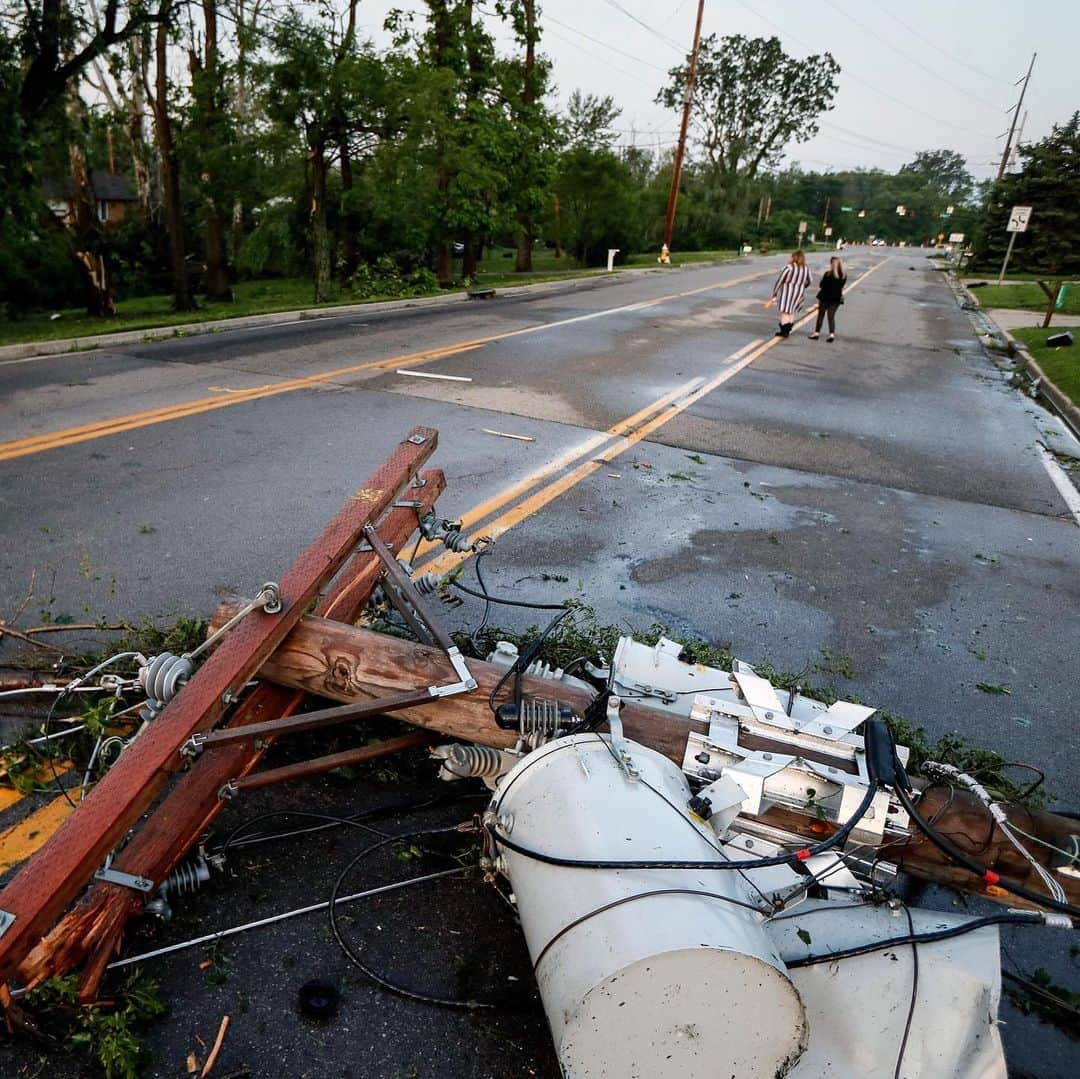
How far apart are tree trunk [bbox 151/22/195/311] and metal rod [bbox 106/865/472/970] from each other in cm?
1911

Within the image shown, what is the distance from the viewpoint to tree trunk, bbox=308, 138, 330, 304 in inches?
722

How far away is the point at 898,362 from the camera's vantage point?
1454 cm

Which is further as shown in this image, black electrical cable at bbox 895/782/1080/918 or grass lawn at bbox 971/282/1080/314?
grass lawn at bbox 971/282/1080/314

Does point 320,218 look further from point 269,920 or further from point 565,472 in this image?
point 269,920

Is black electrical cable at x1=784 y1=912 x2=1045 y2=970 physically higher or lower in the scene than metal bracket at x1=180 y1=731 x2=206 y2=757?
lower

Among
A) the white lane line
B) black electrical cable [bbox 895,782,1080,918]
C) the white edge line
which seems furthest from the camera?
the white edge line

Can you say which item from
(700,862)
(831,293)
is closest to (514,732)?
(700,862)

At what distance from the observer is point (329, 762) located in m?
2.70

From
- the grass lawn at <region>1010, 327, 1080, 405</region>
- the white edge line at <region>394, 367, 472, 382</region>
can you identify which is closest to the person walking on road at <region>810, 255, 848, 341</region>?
the grass lawn at <region>1010, 327, 1080, 405</region>

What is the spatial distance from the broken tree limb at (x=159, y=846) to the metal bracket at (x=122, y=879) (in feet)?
0.05

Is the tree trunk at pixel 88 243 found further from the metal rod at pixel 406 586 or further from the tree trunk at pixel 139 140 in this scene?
the metal rod at pixel 406 586

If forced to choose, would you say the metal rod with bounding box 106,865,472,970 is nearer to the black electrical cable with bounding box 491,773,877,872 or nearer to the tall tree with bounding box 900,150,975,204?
the black electrical cable with bounding box 491,773,877,872

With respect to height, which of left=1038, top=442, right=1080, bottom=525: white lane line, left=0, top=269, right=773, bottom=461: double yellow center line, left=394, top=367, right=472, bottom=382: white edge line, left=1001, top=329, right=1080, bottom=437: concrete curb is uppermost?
left=1001, top=329, right=1080, bottom=437: concrete curb

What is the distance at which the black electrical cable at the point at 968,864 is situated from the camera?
219 centimetres
